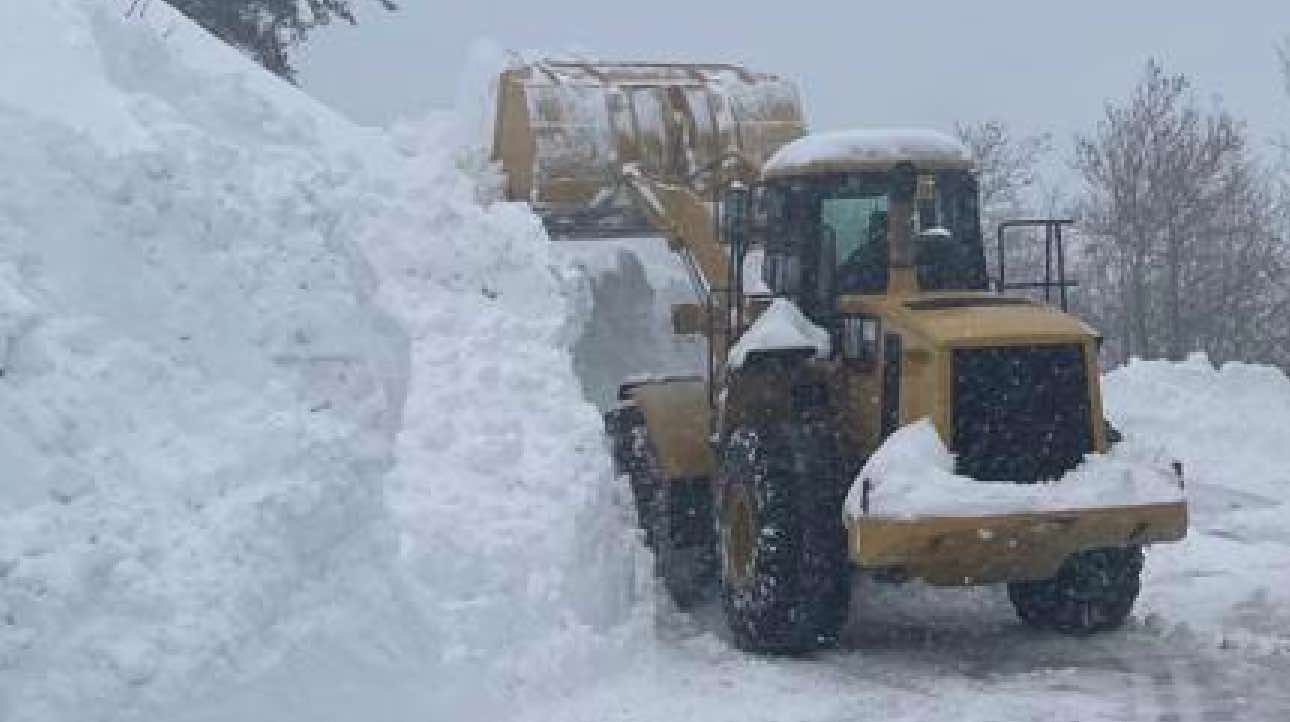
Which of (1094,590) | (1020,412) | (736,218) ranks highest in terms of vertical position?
(736,218)

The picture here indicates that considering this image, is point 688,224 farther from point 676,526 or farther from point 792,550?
point 792,550

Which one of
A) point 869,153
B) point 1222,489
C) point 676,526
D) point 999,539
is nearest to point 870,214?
point 869,153

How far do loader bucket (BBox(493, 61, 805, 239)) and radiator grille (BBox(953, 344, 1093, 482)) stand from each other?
3.57 meters

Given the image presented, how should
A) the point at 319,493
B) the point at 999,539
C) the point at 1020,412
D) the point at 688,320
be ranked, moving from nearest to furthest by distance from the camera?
the point at 319,493 → the point at 999,539 → the point at 1020,412 → the point at 688,320

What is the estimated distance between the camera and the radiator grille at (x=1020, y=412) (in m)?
8.79

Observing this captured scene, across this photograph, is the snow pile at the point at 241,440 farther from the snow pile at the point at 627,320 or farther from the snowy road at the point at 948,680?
the snow pile at the point at 627,320

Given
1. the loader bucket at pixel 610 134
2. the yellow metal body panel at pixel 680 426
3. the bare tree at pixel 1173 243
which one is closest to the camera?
the yellow metal body panel at pixel 680 426

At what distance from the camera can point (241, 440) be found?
24.0ft

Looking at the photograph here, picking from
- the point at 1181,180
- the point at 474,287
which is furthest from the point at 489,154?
the point at 1181,180

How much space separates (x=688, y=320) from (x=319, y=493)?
169 inches

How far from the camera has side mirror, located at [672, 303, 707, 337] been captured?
11.0 meters

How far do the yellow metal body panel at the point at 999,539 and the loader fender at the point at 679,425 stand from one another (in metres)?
1.83

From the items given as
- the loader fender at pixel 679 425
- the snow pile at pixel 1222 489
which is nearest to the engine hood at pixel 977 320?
the snow pile at pixel 1222 489

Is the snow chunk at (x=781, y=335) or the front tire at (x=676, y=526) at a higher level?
the snow chunk at (x=781, y=335)
